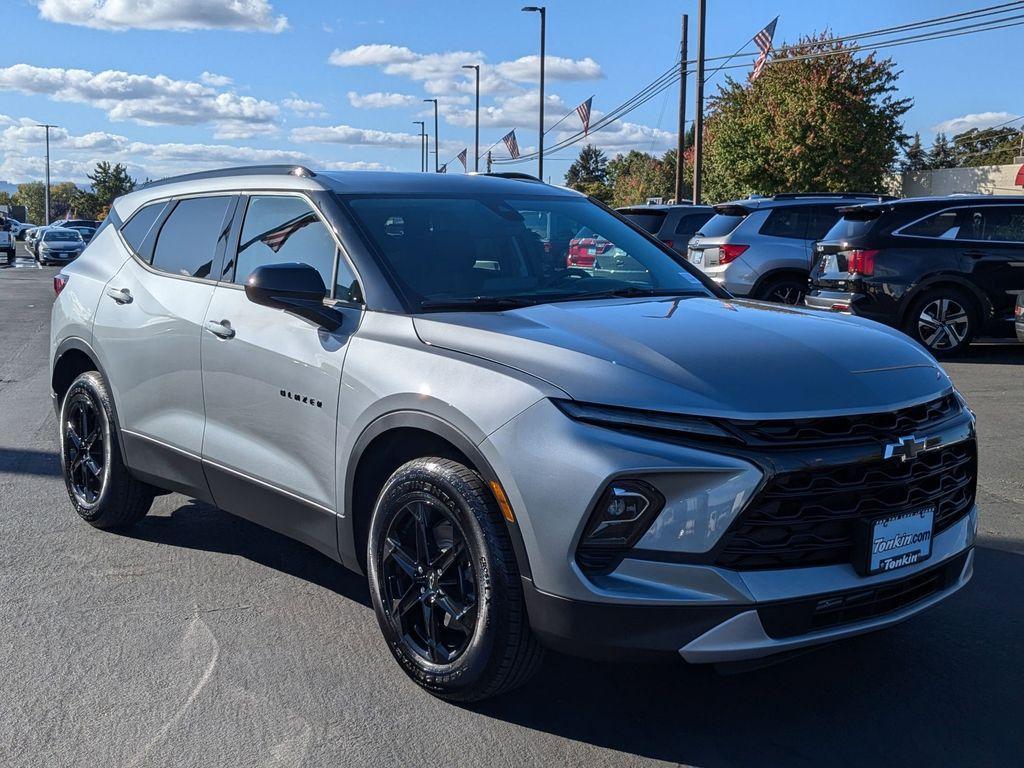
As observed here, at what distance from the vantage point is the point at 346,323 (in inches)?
165

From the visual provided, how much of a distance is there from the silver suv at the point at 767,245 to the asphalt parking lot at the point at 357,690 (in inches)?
381

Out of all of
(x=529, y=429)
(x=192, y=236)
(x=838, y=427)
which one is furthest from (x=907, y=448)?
(x=192, y=236)

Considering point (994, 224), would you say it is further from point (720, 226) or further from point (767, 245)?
point (720, 226)

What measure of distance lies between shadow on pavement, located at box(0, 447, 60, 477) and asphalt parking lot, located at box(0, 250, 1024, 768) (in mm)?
1798

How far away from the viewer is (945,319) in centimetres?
1261

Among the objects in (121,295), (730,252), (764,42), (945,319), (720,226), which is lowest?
(945,319)

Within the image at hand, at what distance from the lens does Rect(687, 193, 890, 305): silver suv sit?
14.8 m

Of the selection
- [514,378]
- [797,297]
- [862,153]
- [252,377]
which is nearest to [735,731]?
[514,378]

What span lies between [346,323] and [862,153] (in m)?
44.6

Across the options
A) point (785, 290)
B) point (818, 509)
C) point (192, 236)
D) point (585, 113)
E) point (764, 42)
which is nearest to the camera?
point (818, 509)

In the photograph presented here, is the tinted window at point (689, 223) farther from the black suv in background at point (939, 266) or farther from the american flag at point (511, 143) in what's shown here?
the american flag at point (511, 143)

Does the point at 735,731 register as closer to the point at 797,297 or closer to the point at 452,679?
the point at 452,679

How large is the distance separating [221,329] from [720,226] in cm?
1133

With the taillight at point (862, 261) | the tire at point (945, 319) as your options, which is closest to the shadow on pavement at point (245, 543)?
the taillight at point (862, 261)
